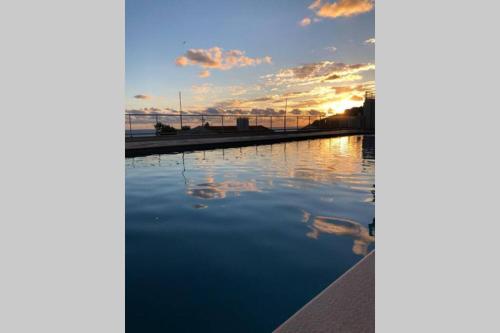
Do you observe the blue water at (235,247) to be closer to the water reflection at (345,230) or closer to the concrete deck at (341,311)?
the water reflection at (345,230)

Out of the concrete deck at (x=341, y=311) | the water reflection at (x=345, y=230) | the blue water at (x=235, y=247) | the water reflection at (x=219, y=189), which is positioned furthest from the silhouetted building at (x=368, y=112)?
the concrete deck at (x=341, y=311)

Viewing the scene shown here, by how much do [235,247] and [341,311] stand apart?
1389mm

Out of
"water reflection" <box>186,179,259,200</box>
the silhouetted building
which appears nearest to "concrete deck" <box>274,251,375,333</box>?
"water reflection" <box>186,179,259,200</box>

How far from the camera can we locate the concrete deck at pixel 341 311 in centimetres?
130

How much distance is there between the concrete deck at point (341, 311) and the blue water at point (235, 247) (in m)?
0.30

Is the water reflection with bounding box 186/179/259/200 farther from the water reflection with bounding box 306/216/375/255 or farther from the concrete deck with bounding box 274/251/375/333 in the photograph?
the concrete deck with bounding box 274/251/375/333

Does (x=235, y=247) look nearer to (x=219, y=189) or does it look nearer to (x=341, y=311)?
(x=341, y=311)

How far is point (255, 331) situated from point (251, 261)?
824 millimetres

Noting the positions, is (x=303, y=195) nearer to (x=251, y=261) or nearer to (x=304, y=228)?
(x=304, y=228)

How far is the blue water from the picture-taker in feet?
5.74

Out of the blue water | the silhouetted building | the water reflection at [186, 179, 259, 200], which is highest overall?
the silhouetted building

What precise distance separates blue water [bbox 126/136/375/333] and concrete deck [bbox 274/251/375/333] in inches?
11.6
